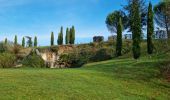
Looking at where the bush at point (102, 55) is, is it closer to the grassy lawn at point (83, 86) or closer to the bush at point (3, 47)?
the bush at point (3, 47)

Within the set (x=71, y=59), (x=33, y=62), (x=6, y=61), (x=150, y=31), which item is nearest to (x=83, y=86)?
(x=33, y=62)

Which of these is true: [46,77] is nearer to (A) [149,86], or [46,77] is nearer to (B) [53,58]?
(A) [149,86]

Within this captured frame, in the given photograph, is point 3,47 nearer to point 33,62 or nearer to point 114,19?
point 33,62

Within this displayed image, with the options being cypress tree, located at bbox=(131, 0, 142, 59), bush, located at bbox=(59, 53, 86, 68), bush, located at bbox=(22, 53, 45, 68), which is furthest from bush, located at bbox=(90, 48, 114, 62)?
bush, located at bbox=(22, 53, 45, 68)

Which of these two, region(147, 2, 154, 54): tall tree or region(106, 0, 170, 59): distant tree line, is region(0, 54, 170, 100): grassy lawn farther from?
region(147, 2, 154, 54): tall tree

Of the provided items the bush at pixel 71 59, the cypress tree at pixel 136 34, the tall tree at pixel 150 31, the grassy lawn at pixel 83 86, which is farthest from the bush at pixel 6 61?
the grassy lawn at pixel 83 86

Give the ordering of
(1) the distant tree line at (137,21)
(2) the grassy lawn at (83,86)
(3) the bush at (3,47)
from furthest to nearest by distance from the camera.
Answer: (3) the bush at (3,47) < (1) the distant tree line at (137,21) < (2) the grassy lawn at (83,86)

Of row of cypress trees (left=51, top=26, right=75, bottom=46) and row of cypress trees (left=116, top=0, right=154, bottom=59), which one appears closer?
row of cypress trees (left=116, top=0, right=154, bottom=59)

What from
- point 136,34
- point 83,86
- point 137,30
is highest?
point 137,30

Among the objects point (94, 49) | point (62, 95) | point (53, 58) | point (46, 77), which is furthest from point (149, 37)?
point (62, 95)

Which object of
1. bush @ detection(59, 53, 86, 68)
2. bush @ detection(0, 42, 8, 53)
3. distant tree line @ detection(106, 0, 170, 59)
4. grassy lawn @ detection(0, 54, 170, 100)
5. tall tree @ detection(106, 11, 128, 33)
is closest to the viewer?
grassy lawn @ detection(0, 54, 170, 100)

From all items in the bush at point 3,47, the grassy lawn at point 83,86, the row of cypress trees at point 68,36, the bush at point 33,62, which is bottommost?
the grassy lawn at point 83,86

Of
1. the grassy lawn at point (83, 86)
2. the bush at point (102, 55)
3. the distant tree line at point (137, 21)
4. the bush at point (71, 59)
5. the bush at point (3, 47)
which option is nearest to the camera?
the grassy lawn at point (83, 86)

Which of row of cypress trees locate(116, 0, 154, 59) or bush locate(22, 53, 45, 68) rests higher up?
row of cypress trees locate(116, 0, 154, 59)
